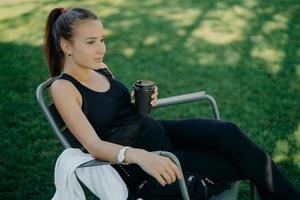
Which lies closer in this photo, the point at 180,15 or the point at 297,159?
the point at 297,159

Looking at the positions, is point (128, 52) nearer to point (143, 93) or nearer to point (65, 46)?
point (65, 46)

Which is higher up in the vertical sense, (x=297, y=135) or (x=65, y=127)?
(x=65, y=127)

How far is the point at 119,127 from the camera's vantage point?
246 centimetres

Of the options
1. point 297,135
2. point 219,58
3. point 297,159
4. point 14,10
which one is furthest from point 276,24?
point 14,10

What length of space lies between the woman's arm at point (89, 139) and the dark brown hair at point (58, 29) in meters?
0.24

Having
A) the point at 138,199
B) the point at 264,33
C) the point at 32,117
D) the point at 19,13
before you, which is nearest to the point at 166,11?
the point at 264,33

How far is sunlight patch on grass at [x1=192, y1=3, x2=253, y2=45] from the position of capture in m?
6.14

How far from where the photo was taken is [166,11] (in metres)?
7.14

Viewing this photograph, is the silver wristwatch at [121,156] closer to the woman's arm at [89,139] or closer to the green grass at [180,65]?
the woman's arm at [89,139]

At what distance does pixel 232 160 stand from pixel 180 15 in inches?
190

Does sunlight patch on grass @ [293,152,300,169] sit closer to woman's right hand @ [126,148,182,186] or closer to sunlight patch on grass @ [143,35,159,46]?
woman's right hand @ [126,148,182,186]

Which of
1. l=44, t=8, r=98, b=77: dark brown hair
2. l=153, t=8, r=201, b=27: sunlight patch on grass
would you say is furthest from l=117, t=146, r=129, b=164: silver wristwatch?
l=153, t=8, r=201, b=27: sunlight patch on grass

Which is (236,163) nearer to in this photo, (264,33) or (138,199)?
(138,199)

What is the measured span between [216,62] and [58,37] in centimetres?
323
